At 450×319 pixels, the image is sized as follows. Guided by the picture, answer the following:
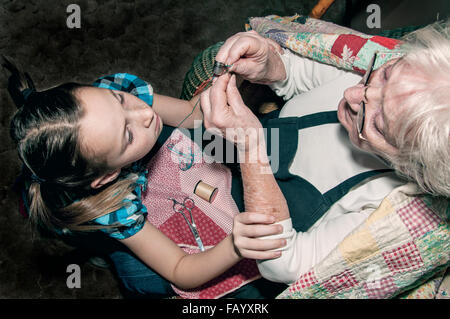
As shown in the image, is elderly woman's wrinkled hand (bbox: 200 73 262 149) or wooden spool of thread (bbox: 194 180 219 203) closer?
elderly woman's wrinkled hand (bbox: 200 73 262 149)

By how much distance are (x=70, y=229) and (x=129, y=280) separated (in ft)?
1.16

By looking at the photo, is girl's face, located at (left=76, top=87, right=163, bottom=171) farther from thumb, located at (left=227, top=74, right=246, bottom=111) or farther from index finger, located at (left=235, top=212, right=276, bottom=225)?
index finger, located at (left=235, top=212, right=276, bottom=225)

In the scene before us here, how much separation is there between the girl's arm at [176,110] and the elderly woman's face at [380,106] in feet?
2.34

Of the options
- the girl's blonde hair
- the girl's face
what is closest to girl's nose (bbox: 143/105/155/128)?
the girl's face

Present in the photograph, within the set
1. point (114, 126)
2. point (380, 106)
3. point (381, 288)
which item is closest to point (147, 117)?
point (114, 126)

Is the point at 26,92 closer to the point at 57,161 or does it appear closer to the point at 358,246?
the point at 57,161

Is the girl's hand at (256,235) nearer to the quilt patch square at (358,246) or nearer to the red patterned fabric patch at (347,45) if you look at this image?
the quilt patch square at (358,246)

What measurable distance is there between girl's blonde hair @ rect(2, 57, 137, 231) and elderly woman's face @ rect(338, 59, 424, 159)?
901mm

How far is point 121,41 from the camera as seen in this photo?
2.45 meters

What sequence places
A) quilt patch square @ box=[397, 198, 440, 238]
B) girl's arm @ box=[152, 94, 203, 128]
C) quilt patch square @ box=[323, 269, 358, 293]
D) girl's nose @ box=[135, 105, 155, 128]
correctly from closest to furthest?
quilt patch square @ box=[397, 198, 440, 238] → quilt patch square @ box=[323, 269, 358, 293] → girl's nose @ box=[135, 105, 155, 128] → girl's arm @ box=[152, 94, 203, 128]

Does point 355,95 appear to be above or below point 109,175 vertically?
above

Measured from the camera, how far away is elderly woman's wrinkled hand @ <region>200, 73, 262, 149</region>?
42.2 inches

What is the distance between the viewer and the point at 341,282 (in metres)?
1.13

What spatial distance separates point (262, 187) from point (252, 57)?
508 millimetres
